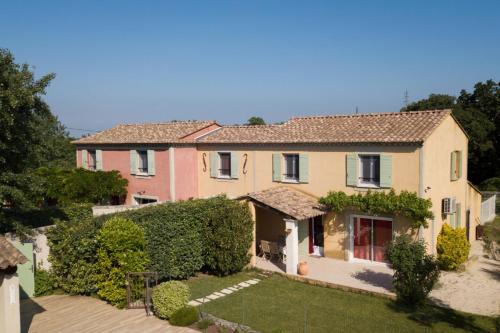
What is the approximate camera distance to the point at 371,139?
18281 mm

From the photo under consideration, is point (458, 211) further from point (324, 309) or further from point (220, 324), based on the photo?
point (220, 324)

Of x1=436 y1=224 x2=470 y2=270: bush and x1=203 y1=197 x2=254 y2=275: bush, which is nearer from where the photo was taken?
x1=203 y1=197 x2=254 y2=275: bush

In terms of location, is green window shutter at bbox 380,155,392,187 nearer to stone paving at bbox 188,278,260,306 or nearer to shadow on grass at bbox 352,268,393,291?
shadow on grass at bbox 352,268,393,291

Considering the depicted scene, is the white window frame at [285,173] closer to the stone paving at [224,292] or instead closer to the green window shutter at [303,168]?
the green window shutter at [303,168]

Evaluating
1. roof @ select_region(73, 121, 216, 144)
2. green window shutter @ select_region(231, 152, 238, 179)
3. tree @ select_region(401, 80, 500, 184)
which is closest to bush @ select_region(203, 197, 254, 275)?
green window shutter @ select_region(231, 152, 238, 179)

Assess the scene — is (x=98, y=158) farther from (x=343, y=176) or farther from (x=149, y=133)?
(x=343, y=176)

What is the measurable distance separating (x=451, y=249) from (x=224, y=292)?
375 inches

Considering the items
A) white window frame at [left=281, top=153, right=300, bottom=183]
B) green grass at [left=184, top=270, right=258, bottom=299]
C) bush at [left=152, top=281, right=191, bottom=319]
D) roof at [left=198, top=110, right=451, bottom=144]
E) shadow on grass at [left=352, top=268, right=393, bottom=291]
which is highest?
roof at [left=198, top=110, right=451, bottom=144]

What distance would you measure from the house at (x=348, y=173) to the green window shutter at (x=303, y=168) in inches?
1.8

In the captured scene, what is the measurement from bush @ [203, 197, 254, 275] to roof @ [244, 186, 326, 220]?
135 cm

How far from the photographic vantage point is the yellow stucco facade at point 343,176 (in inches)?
696

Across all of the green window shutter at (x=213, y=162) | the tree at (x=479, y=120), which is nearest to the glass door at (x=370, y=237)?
the green window shutter at (x=213, y=162)

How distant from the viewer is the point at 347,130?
20.2 m

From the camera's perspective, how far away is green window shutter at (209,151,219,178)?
2467cm
